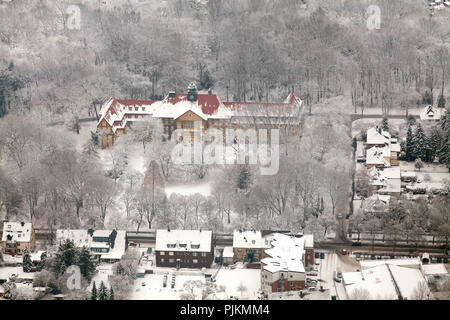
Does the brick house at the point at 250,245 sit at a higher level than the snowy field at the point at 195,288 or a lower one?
higher

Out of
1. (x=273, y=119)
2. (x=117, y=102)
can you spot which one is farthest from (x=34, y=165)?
(x=273, y=119)

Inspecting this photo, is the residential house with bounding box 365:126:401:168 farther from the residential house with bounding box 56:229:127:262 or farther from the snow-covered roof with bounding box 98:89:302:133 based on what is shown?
the residential house with bounding box 56:229:127:262

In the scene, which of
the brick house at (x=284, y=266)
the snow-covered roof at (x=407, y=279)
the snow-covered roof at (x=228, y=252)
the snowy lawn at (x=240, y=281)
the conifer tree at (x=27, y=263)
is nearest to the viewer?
the snow-covered roof at (x=407, y=279)

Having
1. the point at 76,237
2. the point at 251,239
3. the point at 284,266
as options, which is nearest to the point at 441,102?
the point at 251,239

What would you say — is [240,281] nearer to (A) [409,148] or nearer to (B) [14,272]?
(B) [14,272]

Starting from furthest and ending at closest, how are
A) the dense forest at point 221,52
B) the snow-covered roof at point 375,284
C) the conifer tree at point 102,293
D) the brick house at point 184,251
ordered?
1. the dense forest at point 221,52
2. the brick house at point 184,251
3. the conifer tree at point 102,293
4. the snow-covered roof at point 375,284

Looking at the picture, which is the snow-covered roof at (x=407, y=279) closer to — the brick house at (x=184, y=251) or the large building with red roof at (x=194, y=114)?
the brick house at (x=184, y=251)

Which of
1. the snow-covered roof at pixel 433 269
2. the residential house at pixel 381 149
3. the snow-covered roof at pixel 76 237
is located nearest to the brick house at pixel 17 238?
the snow-covered roof at pixel 76 237

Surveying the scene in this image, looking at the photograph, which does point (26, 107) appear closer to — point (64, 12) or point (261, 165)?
point (64, 12)
